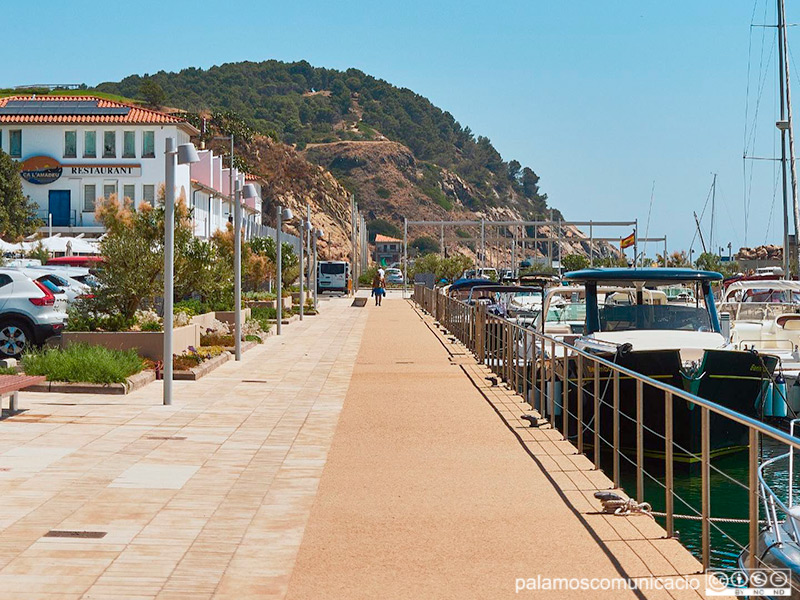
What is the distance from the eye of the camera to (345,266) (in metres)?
69.5

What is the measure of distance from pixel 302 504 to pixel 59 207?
5754 cm

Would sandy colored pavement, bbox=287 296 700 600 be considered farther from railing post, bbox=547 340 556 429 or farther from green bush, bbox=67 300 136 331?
green bush, bbox=67 300 136 331

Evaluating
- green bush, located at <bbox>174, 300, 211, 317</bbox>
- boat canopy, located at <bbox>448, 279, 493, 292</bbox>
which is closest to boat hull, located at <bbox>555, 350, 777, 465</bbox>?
green bush, located at <bbox>174, 300, 211, 317</bbox>

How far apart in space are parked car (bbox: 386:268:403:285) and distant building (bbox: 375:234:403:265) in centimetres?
5005

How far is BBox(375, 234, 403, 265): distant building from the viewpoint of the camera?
15738 centimetres

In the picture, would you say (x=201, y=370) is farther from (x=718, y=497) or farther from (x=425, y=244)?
(x=425, y=244)

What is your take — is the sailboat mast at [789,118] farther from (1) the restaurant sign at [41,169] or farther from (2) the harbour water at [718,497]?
(1) the restaurant sign at [41,169]

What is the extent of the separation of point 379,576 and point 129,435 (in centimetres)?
606

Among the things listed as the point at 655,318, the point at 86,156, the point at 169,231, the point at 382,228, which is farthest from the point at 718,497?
the point at 382,228

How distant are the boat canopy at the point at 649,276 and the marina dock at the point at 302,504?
260 cm

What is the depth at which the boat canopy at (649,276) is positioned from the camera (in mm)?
15805

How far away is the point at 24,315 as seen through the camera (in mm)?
20031

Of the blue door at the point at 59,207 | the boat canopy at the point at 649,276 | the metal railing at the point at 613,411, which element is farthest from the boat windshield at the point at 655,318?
the blue door at the point at 59,207

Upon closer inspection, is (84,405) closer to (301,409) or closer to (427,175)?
(301,409)
